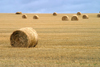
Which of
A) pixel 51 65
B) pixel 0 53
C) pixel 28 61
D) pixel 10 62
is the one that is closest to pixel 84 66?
pixel 51 65

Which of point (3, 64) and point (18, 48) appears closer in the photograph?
point (3, 64)

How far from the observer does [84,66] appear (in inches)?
333

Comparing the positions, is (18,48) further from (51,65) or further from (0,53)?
(51,65)

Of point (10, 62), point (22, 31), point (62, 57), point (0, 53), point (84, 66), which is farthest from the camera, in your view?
point (22, 31)

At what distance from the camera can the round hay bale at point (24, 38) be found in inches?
495

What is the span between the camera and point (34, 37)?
1288 centimetres

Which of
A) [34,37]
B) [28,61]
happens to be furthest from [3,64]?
[34,37]

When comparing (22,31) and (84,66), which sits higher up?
(22,31)

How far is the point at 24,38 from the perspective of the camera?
1263cm

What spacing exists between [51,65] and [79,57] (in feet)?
6.66

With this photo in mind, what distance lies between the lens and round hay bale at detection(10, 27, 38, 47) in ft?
41.2

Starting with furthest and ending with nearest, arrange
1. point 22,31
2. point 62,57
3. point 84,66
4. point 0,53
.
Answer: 1. point 22,31
2. point 0,53
3. point 62,57
4. point 84,66

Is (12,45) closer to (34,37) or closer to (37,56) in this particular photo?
(34,37)

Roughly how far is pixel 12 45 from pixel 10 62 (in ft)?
13.3
